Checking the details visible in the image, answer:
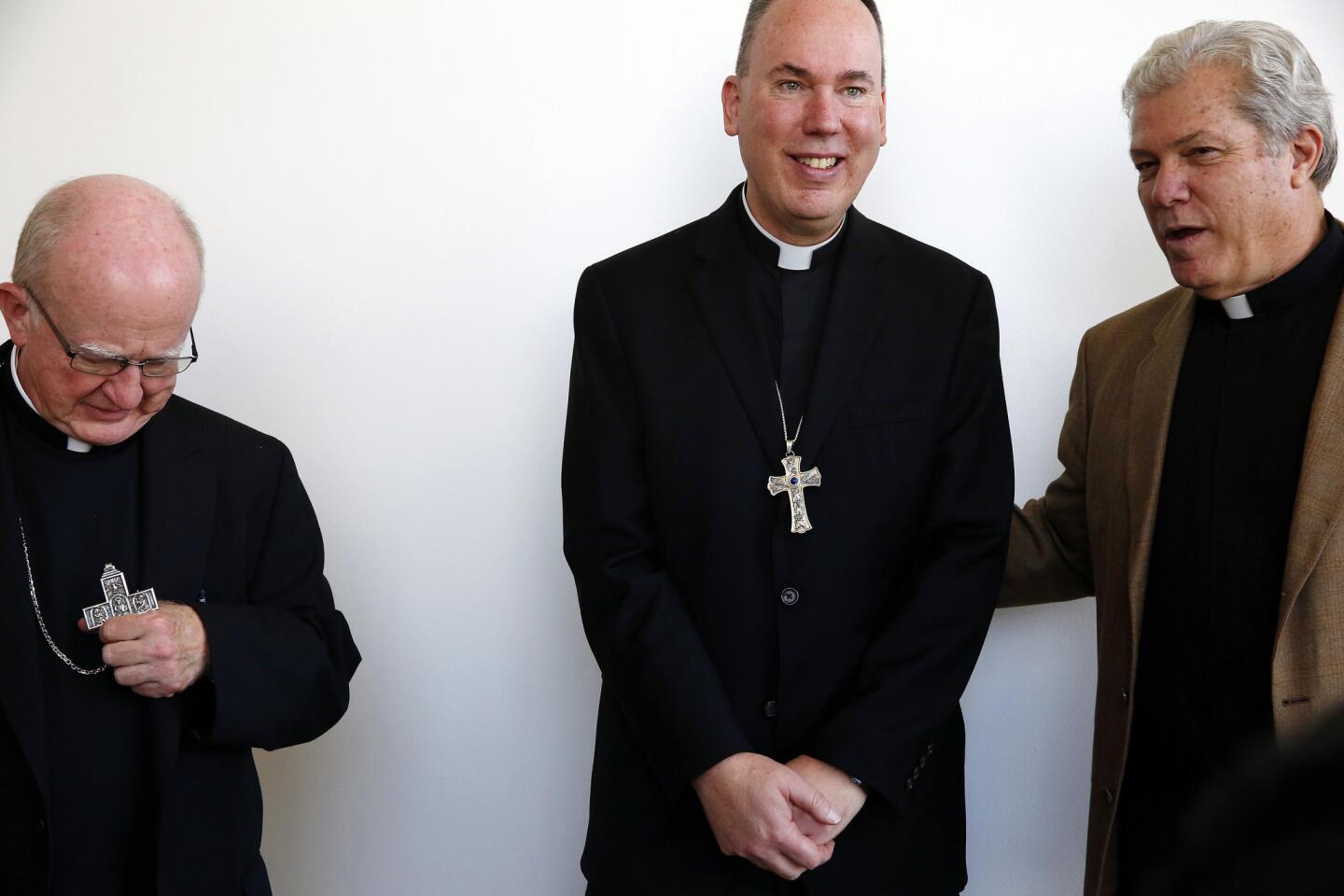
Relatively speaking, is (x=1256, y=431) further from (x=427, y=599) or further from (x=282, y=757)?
(x=282, y=757)

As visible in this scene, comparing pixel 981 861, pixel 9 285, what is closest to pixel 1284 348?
pixel 981 861

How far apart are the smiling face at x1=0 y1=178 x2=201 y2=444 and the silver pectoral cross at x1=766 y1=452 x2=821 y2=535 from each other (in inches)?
44.4

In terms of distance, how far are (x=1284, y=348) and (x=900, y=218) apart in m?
0.98

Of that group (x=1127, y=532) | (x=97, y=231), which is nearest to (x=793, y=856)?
(x=1127, y=532)

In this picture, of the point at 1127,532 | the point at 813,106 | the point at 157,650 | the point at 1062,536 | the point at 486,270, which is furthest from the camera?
the point at 486,270

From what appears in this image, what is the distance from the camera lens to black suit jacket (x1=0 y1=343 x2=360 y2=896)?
2318mm

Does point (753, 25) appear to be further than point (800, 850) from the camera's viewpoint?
Yes

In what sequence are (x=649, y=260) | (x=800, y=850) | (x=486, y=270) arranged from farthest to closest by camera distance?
(x=486, y=270) < (x=649, y=260) < (x=800, y=850)

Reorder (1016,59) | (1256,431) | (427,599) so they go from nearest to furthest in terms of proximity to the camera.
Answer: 1. (1256,431)
2. (1016,59)
3. (427,599)

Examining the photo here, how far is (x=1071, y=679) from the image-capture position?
3.09 meters

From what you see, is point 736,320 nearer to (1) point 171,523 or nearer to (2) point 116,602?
(1) point 171,523

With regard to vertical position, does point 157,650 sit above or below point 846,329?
below

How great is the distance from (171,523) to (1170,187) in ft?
6.30

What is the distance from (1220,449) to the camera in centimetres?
239
